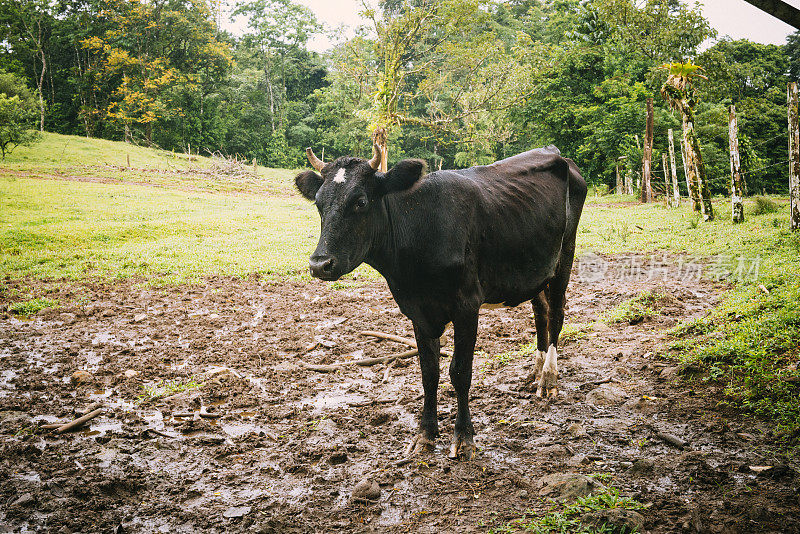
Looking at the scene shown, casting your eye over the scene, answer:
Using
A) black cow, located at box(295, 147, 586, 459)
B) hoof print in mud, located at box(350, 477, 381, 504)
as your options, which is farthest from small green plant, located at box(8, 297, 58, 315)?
hoof print in mud, located at box(350, 477, 381, 504)

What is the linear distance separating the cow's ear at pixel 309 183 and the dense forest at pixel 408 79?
18683mm

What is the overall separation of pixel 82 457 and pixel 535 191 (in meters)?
4.70

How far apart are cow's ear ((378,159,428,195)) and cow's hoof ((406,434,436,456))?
2.08m

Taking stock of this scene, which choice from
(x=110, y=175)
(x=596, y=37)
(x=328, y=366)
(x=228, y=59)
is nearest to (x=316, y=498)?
(x=328, y=366)

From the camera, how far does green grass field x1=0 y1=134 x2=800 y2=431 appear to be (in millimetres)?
5113

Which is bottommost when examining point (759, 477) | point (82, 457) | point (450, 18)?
point (82, 457)

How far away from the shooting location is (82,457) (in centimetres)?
457

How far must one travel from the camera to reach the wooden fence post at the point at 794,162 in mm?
10773

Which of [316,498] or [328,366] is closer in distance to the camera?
[316,498]

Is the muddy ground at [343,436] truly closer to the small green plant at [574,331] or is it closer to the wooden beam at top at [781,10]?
the small green plant at [574,331]

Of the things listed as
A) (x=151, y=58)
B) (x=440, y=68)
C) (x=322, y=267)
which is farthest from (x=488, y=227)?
(x=151, y=58)

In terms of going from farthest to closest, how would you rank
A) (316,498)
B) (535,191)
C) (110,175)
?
(110,175) → (535,191) → (316,498)

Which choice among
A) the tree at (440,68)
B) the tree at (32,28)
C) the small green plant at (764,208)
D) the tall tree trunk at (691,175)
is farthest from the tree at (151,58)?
the small green plant at (764,208)

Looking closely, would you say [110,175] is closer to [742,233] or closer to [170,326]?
[170,326]
